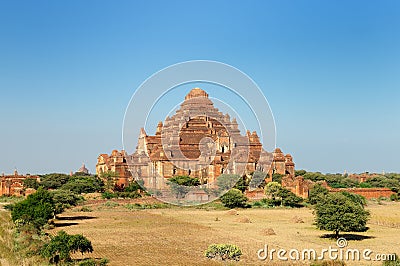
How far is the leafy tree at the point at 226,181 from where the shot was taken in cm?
6581

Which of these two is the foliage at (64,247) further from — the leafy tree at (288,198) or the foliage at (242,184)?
the foliage at (242,184)

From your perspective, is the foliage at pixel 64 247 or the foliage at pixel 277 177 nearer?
the foliage at pixel 64 247

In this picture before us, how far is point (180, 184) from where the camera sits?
225ft

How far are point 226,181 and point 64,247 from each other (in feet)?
150

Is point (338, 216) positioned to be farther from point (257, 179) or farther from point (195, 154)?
point (195, 154)

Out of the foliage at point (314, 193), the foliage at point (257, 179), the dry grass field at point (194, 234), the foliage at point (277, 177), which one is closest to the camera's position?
the dry grass field at point (194, 234)

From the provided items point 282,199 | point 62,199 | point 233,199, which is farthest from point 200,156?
point 62,199

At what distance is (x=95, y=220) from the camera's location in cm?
4312

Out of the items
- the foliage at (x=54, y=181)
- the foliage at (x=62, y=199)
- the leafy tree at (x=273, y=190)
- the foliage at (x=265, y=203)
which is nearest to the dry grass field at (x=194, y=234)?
the foliage at (x=62, y=199)

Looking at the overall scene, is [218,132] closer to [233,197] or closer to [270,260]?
[233,197]

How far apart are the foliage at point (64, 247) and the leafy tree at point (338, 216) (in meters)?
15.1

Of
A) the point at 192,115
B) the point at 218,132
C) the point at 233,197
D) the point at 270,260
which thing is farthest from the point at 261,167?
the point at 270,260

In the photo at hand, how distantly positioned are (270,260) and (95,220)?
74.3 ft

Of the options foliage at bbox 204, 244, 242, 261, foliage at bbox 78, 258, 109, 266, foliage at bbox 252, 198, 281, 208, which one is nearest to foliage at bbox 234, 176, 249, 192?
foliage at bbox 252, 198, 281, 208
